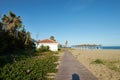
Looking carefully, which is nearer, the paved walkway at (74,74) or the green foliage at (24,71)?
the green foliage at (24,71)

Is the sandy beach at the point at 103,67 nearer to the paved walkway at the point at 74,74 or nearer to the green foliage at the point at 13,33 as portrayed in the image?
the paved walkway at the point at 74,74

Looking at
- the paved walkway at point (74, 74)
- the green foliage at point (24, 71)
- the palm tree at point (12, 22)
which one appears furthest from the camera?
the palm tree at point (12, 22)

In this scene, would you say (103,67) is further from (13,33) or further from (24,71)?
(13,33)

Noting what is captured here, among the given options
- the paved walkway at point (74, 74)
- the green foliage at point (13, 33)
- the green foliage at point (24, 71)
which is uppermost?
the green foliage at point (13, 33)

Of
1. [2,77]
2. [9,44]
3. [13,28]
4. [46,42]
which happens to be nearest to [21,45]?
[13,28]

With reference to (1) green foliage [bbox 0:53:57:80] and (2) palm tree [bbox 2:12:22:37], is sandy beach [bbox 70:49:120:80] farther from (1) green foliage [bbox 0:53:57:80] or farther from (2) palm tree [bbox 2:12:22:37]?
(2) palm tree [bbox 2:12:22:37]

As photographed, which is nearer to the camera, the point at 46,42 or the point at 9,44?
the point at 9,44

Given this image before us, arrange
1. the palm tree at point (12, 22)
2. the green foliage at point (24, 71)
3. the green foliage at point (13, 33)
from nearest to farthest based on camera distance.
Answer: the green foliage at point (24, 71)
the green foliage at point (13, 33)
the palm tree at point (12, 22)

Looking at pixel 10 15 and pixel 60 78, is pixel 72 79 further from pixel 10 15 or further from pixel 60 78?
pixel 10 15

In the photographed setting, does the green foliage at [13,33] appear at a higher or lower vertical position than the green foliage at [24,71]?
higher

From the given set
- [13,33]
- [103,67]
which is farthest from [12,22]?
[103,67]

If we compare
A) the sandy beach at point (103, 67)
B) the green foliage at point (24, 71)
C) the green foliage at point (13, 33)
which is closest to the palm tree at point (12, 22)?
the green foliage at point (13, 33)

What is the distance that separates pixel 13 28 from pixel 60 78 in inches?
1165

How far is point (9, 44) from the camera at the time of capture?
26.1 meters
